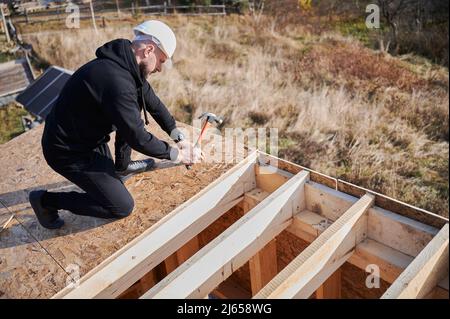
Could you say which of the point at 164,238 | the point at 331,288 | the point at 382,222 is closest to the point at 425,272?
the point at 382,222

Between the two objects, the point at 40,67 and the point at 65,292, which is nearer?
the point at 65,292

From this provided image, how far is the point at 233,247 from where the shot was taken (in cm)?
268

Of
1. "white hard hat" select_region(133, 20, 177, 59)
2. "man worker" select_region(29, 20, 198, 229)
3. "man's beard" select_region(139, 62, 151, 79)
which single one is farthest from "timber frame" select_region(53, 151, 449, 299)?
"white hard hat" select_region(133, 20, 177, 59)

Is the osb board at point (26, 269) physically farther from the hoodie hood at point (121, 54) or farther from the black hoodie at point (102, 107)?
the hoodie hood at point (121, 54)

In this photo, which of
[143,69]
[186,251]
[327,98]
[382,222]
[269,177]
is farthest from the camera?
[327,98]

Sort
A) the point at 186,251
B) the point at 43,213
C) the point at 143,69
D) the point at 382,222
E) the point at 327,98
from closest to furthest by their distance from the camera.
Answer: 1. the point at 143,69
2. the point at 382,222
3. the point at 43,213
4. the point at 186,251
5. the point at 327,98

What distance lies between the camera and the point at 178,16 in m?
16.5

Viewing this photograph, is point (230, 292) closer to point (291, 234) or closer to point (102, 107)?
point (291, 234)

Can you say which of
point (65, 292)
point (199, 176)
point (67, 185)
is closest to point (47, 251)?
point (65, 292)

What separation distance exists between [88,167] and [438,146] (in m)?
5.11

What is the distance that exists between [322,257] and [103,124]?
63.6 inches

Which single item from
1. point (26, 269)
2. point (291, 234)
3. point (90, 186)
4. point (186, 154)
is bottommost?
point (291, 234)

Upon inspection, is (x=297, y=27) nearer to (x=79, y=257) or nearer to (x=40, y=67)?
(x=40, y=67)

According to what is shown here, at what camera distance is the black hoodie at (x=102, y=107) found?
97.0 inches
